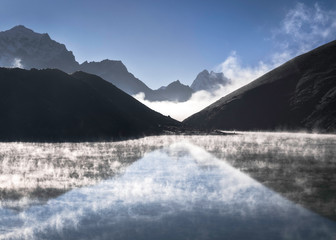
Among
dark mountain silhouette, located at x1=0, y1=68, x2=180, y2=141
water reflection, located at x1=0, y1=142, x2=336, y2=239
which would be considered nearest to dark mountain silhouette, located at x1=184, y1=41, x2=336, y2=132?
dark mountain silhouette, located at x1=0, y1=68, x2=180, y2=141

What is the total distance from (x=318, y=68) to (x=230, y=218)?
159742 millimetres

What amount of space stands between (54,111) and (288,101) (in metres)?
108

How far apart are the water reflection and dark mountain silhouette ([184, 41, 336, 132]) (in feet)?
359

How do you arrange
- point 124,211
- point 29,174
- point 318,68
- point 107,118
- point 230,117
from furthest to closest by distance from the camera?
point 230,117
point 318,68
point 107,118
point 29,174
point 124,211

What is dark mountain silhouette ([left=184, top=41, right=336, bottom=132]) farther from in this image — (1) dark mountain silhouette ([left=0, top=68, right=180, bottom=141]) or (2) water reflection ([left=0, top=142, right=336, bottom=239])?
(2) water reflection ([left=0, top=142, right=336, bottom=239])

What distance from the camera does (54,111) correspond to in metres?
88.2

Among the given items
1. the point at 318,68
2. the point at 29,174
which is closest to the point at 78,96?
the point at 29,174

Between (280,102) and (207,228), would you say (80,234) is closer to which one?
(207,228)

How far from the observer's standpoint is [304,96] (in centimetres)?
14112

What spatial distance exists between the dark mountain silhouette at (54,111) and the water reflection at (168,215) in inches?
2360

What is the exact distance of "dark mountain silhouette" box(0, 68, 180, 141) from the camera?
7856cm

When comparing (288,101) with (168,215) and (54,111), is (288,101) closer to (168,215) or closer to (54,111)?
(54,111)

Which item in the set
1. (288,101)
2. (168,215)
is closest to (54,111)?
(168,215)

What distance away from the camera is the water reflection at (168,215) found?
9.86 meters
